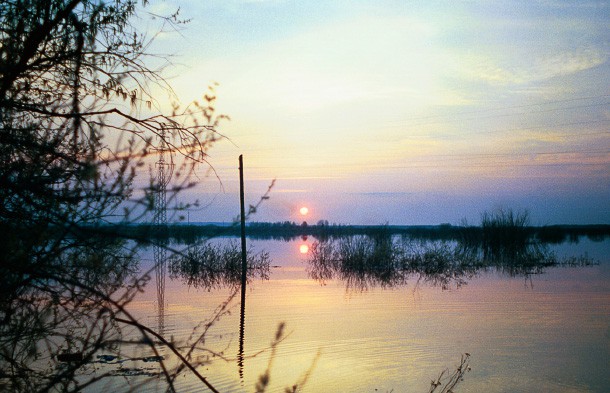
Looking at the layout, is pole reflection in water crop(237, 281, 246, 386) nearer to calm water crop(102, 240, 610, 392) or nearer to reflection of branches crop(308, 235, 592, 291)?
calm water crop(102, 240, 610, 392)

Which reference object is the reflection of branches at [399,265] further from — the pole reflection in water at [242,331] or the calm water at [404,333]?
the pole reflection in water at [242,331]

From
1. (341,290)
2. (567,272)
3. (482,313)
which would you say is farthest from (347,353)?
(567,272)

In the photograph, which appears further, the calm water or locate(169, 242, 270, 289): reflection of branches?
locate(169, 242, 270, 289): reflection of branches

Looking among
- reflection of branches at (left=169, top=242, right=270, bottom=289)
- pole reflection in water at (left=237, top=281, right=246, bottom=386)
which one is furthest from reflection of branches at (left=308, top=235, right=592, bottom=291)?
pole reflection in water at (left=237, top=281, right=246, bottom=386)

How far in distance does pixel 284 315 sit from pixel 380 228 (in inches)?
730

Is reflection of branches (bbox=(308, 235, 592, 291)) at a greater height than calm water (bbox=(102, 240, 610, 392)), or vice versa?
reflection of branches (bbox=(308, 235, 592, 291))

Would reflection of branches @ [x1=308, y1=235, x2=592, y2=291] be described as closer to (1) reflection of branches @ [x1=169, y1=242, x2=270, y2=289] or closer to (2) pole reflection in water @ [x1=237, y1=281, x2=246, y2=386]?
(1) reflection of branches @ [x1=169, y1=242, x2=270, y2=289]

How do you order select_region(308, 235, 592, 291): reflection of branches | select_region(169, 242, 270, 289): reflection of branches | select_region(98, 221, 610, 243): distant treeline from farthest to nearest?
1. select_region(308, 235, 592, 291): reflection of branches
2. select_region(169, 242, 270, 289): reflection of branches
3. select_region(98, 221, 610, 243): distant treeline

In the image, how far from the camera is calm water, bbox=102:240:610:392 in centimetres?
986

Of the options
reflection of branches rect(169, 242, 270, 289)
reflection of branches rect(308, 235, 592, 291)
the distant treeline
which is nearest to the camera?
the distant treeline

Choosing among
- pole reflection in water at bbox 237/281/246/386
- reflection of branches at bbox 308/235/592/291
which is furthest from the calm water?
reflection of branches at bbox 308/235/592/291

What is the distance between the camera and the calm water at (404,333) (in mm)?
9859

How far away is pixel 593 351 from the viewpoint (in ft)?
39.7

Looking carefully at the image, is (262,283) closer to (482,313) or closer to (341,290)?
(341,290)
